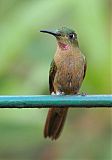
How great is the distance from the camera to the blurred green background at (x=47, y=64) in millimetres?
5527

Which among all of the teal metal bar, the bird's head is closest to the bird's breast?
the bird's head

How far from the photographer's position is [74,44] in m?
6.12

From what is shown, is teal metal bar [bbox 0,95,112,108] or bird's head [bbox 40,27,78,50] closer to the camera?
teal metal bar [bbox 0,95,112,108]

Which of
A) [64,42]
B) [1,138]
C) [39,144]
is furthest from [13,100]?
[39,144]

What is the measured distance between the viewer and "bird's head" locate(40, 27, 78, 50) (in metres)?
5.87

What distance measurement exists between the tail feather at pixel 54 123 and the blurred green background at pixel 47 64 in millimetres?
204

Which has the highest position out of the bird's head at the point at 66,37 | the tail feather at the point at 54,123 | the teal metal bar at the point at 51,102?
the bird's head at the point at 66,37

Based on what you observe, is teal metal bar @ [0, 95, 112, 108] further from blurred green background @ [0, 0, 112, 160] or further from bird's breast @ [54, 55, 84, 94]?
bird's breast @ [54, 55, 84, 94]

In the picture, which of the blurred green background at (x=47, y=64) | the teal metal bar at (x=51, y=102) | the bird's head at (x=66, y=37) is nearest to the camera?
the teal metal bar at (x=51, y=102)

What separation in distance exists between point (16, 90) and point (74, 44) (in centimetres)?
72

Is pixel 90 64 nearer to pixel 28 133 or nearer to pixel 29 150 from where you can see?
pixel 28 133

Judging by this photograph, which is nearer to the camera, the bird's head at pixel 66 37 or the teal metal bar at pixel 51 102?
the teal metal bar at pixel 51 102

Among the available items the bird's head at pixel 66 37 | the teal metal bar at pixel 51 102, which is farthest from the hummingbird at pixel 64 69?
the teal metal bar at pixel 51 102

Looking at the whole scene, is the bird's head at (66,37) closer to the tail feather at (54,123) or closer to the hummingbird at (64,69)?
the hummingbird at (64,69)
